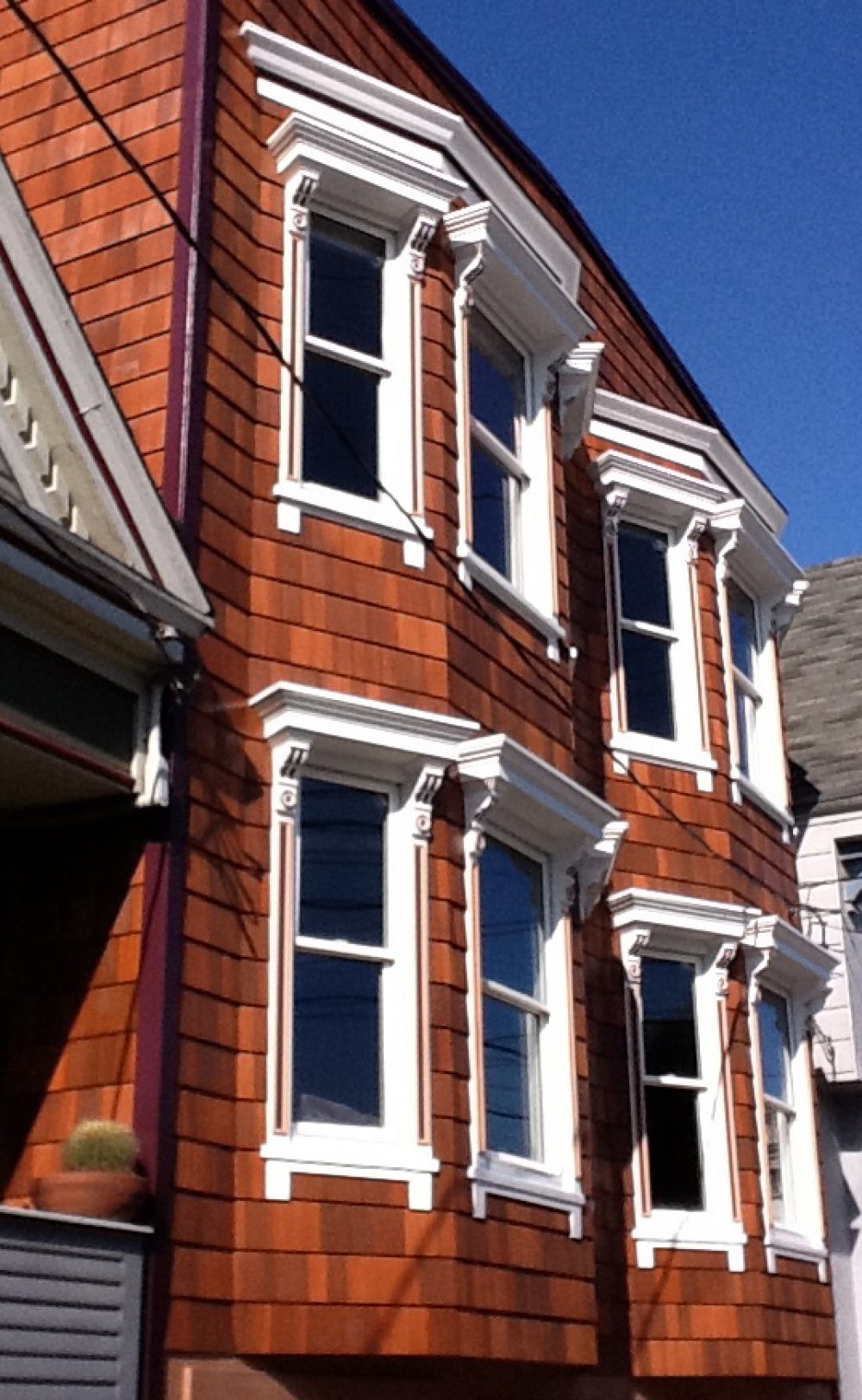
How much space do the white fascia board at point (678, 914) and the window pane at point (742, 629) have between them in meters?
2.85

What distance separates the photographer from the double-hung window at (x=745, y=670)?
14.8 metres

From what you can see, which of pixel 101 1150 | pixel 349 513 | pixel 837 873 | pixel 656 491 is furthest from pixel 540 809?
pixel 837 873

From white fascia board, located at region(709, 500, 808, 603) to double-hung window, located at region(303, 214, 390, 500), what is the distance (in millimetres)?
4355

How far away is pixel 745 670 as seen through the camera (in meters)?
15.3

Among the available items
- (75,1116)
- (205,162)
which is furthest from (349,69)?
(75,1116)

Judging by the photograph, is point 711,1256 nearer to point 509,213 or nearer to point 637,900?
point 637,900

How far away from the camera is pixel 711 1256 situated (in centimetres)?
1188

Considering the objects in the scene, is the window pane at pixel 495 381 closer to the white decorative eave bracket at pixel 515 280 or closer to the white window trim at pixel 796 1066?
the white decorative eave bracket at pixel 515 280

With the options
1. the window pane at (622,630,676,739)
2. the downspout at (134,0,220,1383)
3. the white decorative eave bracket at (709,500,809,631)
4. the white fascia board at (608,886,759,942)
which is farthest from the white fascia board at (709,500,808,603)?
the downspout at (134,0,220,1383)

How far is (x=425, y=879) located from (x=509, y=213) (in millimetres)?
5215

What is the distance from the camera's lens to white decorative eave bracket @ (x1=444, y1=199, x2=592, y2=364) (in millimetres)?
10953

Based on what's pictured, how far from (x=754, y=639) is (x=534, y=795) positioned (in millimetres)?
5923

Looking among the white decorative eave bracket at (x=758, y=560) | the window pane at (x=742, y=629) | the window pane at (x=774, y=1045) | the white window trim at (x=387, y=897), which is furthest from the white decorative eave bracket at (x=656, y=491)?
the white window trim at (x=387, y=897)

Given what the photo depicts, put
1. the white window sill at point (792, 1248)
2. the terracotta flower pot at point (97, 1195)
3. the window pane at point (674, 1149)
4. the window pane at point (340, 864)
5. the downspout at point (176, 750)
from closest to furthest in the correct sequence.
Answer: the terracotta flower pot at point (97, 1195) → the downspout at point (176, 750) → the window pane at point (340, 864) → the window pane at point (674, 1149) → the white window sill at point (792, 1248)
